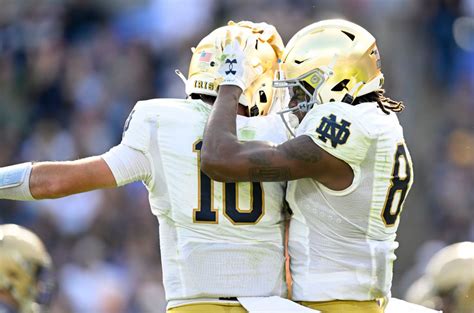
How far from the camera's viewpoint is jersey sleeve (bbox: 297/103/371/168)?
3.64 m

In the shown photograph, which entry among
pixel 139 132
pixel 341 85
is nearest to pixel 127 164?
pixel 139 132

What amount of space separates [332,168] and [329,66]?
1.47ft

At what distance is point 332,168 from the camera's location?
12.0 ft

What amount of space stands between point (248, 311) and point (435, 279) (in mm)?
1244

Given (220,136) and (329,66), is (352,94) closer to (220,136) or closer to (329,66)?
(329,66)

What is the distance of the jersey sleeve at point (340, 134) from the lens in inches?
143

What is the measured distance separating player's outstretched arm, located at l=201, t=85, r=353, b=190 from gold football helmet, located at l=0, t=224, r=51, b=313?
1182 mm

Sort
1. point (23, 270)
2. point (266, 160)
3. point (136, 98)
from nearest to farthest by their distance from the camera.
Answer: point (266, 160) → point (23, 270) → point (136, 98)

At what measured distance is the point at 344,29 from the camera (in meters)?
3.97

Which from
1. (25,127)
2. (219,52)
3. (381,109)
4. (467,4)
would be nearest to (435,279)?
(381,109)

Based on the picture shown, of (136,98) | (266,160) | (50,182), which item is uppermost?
(266,160)

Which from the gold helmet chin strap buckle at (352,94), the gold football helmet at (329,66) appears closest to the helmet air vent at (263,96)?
the gold football helmet at (329,66)

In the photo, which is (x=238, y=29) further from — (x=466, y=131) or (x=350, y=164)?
(x=466, y=131)

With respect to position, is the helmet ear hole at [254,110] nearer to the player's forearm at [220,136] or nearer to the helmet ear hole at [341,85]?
the player's forearm at [220,136]
